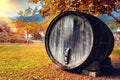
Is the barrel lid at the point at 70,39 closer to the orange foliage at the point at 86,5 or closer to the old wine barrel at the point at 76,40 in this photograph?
the old wine barrel at the point at 76,40

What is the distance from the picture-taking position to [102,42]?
1033 cm

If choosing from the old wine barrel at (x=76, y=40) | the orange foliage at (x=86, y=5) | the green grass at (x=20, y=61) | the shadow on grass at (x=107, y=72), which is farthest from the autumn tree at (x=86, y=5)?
the shadow on grass at (x=107, y=72)

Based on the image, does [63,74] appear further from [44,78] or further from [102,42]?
[102,42]

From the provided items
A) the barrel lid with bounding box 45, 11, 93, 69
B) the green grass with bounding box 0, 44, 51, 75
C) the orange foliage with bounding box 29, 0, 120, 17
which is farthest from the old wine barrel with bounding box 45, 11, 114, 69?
the orange foliage with bounding box 29, 0, 120, 17

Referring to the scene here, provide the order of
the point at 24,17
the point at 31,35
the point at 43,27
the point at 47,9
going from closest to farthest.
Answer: the point at 47,9 < the point at 24,17 < the point at 43,27 < the point at 31,35

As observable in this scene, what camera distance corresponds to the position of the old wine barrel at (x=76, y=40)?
9734 millimetres

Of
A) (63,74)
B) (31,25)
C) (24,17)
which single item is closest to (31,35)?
(31,25)

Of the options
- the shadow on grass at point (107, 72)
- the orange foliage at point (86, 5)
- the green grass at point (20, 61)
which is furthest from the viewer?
Result: the orange foliage at point (86, 5)

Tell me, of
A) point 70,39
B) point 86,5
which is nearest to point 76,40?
point 70,39

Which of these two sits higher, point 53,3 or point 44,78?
point 53,3

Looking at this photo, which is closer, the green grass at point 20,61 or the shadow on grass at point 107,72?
the shadow on grass at point 107,72

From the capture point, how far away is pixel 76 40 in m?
10.2

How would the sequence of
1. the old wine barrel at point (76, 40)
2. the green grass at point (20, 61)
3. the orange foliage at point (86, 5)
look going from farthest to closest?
the orange foliage at point (86, 5), the green grass at point (20, 61), the old wine barrel at point (76, 40)

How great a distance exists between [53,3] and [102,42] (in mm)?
4948
